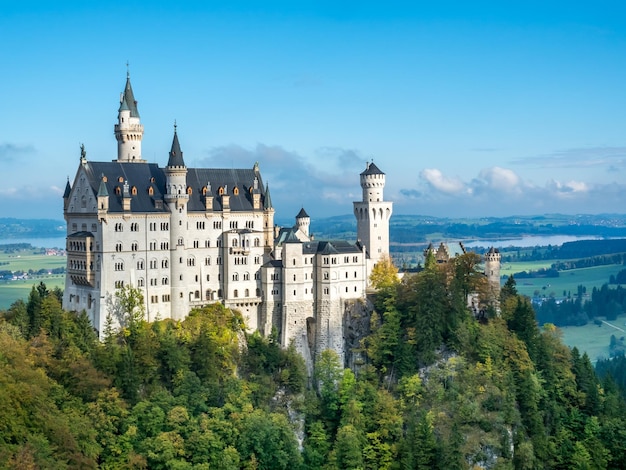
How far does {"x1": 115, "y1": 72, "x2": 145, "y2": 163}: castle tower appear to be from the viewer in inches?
3625

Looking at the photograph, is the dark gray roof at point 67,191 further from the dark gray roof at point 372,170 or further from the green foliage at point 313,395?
the dark gray roof at point 372,170

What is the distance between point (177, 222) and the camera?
86.6 m

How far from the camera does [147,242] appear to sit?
85.1m

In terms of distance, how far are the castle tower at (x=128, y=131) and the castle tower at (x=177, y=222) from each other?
6656 millimetres

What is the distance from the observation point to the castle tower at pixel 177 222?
86.4 metres

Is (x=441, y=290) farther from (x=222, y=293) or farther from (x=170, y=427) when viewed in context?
(x=170, y=427)

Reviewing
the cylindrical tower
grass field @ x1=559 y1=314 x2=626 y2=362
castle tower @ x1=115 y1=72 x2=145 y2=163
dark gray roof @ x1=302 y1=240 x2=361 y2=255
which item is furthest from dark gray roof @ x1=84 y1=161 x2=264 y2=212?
grass field @ x1=559 y1=314 x2=626 y2=362

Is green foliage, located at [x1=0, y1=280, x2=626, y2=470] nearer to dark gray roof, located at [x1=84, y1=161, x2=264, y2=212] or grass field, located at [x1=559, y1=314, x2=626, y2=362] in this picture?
dark gray roof, located at [x1=84, y1=161, x2=264, y2=212]

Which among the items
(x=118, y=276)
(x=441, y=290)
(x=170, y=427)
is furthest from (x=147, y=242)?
(x=441, y=290)

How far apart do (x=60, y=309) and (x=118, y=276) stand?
5915 millimetres

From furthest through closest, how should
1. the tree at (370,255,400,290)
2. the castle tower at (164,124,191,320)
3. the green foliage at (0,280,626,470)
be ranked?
the tree at (370,255,400,290), the castle tower at (164,124,191,320), the green foliage at (0,280,626,470)

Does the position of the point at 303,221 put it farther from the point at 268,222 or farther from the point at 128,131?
the point at 128,131

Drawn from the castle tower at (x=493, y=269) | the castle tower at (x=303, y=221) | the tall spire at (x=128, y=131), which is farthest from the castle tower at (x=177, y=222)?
the castle tower at (x=493, y=269)

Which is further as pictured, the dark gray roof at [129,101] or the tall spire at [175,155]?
the dark gray roof at [129,101]
